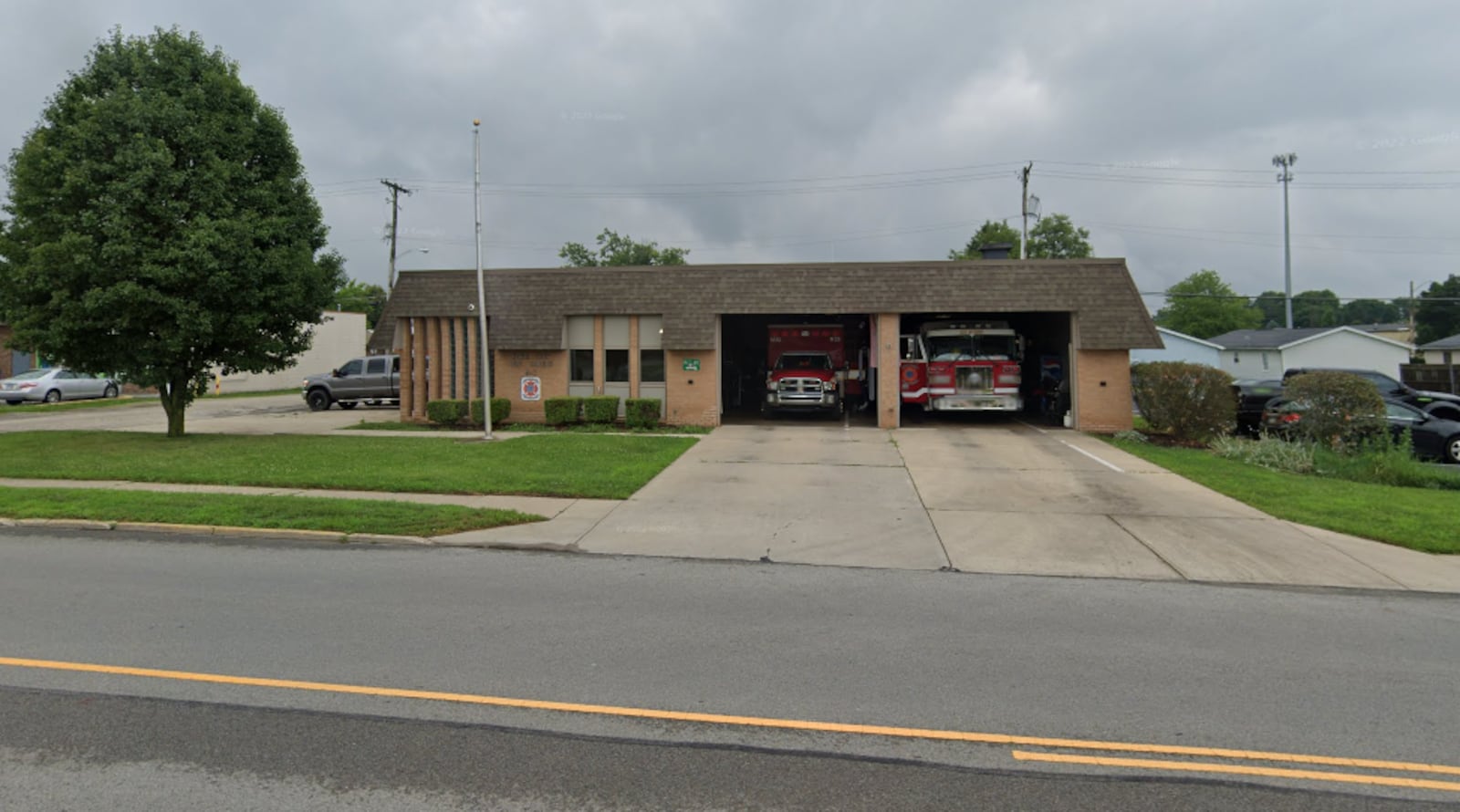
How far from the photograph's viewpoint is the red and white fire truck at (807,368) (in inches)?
886

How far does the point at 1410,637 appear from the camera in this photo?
19.9 ft

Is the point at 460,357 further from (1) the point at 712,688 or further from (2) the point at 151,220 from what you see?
(1) the point at 712,688

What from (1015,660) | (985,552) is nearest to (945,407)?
(985,552)

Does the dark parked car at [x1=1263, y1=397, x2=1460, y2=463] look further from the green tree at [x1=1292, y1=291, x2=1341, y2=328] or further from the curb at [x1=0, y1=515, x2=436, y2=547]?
the green tree at [x1=1292, y1=291, x2=1341, y2=328]

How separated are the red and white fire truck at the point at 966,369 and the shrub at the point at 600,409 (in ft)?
25.4

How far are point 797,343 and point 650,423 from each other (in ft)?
17.0

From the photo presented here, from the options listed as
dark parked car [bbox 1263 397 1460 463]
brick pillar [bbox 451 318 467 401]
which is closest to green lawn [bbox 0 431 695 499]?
brick pillar [bbox 451 318 467 401]

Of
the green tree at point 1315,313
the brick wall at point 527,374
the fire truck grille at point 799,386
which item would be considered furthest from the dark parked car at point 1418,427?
the green tree at point 1315,313

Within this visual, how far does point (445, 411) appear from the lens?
2138cm

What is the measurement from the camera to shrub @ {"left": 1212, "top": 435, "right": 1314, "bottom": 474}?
14.9 metres

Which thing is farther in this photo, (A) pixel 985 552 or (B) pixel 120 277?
(B) pixel 120 277

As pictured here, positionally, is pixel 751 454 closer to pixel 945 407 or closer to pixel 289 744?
pixel 945 407

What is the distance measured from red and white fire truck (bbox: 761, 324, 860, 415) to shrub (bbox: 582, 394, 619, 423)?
4.34 m

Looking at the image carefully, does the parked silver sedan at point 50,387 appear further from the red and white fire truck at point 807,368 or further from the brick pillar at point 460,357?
the red and white fire truck at point 807,368
